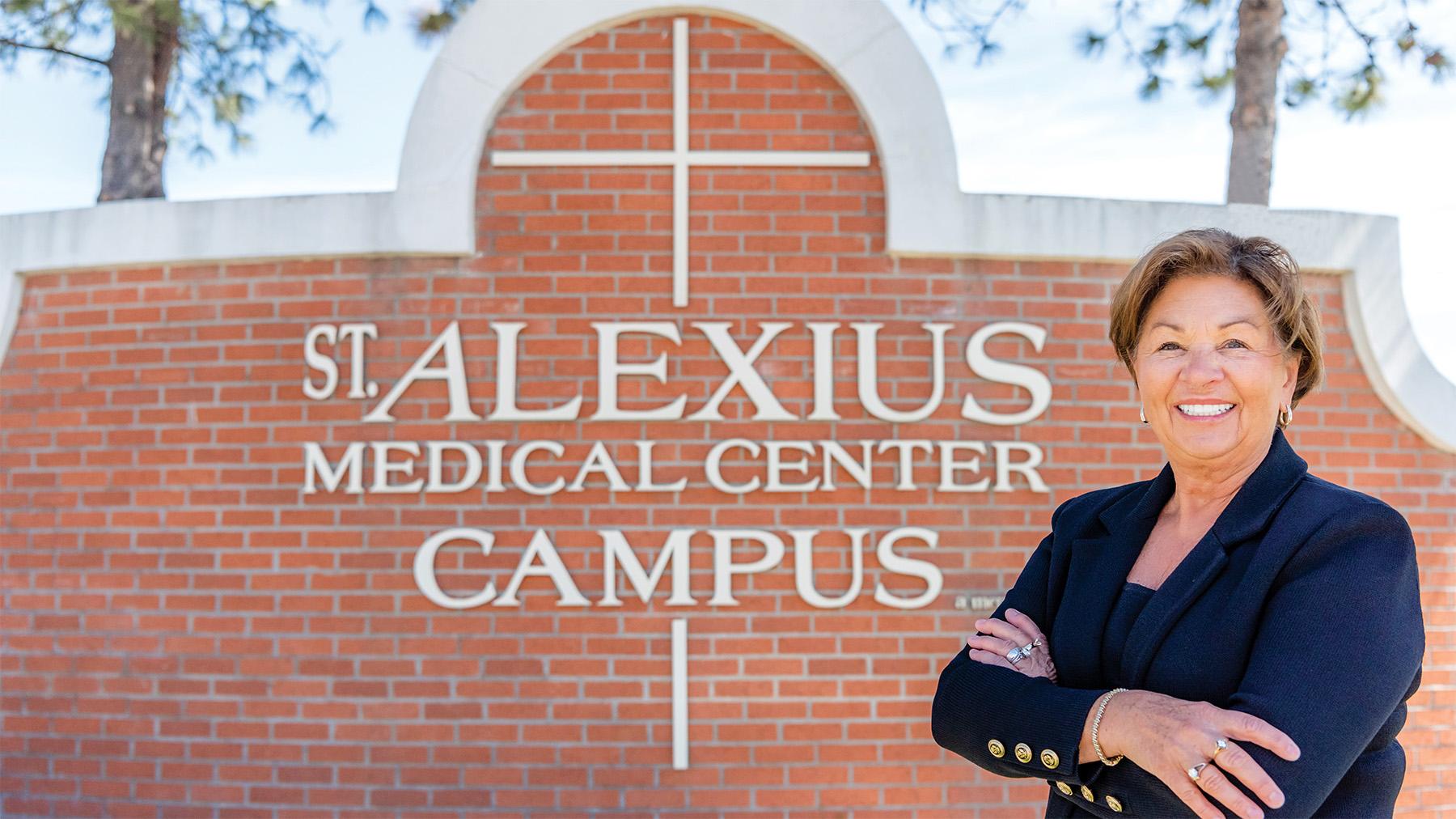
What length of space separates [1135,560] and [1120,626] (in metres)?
0.14

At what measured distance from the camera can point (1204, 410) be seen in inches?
66.5

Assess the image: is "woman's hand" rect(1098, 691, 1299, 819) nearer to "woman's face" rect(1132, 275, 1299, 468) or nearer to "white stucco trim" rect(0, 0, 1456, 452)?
"woman's face" rect(1132, 275, 1299, 468)

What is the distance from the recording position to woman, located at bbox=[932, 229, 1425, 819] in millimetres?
1438

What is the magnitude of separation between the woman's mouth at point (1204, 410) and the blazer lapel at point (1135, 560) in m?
0.10

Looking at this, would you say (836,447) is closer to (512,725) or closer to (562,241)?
(562,241)

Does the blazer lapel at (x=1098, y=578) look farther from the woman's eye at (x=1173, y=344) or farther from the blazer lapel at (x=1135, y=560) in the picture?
the woman's eye at (x=1173, y=344)

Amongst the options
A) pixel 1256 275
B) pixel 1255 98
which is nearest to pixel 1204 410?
pixel 1256 275

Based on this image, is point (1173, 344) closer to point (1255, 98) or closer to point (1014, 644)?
point (1014, 644)

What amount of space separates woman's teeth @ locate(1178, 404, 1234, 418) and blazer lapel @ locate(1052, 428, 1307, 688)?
0.33 feet

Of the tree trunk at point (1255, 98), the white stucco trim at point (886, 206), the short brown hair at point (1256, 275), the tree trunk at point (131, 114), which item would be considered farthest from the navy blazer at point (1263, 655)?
the tree trunk at point (131, 114)

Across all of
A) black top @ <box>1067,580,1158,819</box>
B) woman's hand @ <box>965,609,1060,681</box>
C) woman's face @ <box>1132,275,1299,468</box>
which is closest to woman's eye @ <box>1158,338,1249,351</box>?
woman's face @ <box>1132,275,1299,468</box>

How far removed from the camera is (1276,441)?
1.71m

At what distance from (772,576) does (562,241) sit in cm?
140

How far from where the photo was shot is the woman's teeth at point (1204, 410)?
5.51ft
